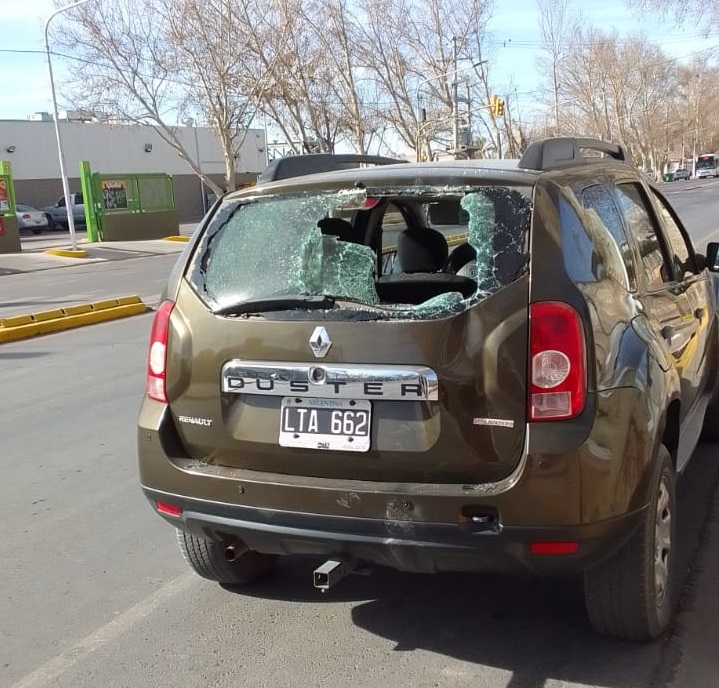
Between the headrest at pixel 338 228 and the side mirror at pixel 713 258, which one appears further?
the side mirror at pixel 713 258

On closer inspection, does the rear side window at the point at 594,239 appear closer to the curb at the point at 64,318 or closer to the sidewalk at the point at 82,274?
the curb at the point at 64,318

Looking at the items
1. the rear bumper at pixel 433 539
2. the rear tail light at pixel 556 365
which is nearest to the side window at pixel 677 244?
the rear tail light at pixel 556 365

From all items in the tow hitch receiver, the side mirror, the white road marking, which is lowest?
the white road marking

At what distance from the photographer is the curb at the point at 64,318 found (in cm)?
1090

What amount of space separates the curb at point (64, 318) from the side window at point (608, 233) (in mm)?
9005

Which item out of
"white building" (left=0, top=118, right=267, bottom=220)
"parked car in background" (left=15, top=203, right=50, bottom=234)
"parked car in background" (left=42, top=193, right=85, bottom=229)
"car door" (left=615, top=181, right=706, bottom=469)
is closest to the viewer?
"car door" (left=615, top=181, right=706, bottom=469)

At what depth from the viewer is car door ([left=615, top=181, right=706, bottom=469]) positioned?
11.4 feet

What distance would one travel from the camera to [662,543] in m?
3.15

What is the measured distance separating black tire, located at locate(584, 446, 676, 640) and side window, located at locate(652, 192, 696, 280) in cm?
144

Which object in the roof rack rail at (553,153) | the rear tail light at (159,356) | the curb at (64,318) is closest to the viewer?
the roof rack rail at (553,153)

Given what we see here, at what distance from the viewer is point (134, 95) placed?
3441 cm

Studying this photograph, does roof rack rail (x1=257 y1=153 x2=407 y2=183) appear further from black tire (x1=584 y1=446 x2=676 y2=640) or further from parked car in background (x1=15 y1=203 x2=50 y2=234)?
parked car in background (x1=15 y1=203 x2=50 y2=234)

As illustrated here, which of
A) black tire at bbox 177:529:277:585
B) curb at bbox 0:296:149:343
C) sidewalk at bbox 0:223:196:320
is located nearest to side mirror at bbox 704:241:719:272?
black tire at bbox 177:529:277:585

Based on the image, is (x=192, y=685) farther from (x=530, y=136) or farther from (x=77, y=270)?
(x=530, y=136)
